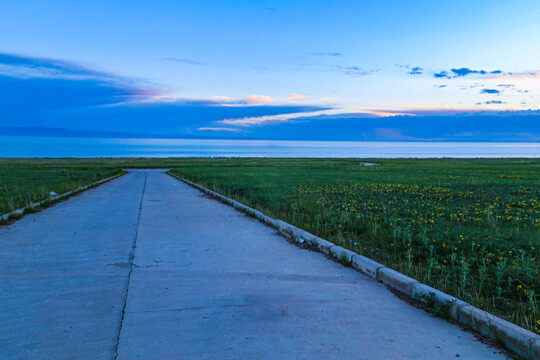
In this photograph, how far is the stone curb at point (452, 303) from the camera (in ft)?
12.1

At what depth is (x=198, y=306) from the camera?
4.63m

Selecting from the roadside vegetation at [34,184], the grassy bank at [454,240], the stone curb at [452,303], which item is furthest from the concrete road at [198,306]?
the roadside vegetation at [34,184]

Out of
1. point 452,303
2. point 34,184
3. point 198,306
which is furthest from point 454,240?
point 34,184

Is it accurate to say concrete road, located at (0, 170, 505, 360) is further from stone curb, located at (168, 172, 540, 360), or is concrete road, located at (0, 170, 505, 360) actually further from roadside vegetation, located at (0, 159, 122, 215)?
roadside vegetation, located at (0, 159, 122, 215)

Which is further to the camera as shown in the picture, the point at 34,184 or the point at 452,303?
the point at 34,184

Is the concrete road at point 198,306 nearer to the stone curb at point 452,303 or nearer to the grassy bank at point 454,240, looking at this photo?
the stone curb at point 452,303

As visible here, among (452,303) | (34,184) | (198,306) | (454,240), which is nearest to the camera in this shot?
(452,303)

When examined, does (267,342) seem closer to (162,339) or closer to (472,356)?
(162,339)

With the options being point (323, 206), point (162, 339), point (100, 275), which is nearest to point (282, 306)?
point (162, 339)

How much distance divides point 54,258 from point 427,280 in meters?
6.03

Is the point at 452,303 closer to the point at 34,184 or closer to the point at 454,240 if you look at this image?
the point at 454,240

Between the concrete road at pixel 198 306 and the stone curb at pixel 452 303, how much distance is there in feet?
0.59

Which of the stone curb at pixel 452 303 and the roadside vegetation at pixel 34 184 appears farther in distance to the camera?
the roadside vegetation at pixel 34 184

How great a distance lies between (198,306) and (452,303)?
296 cm
